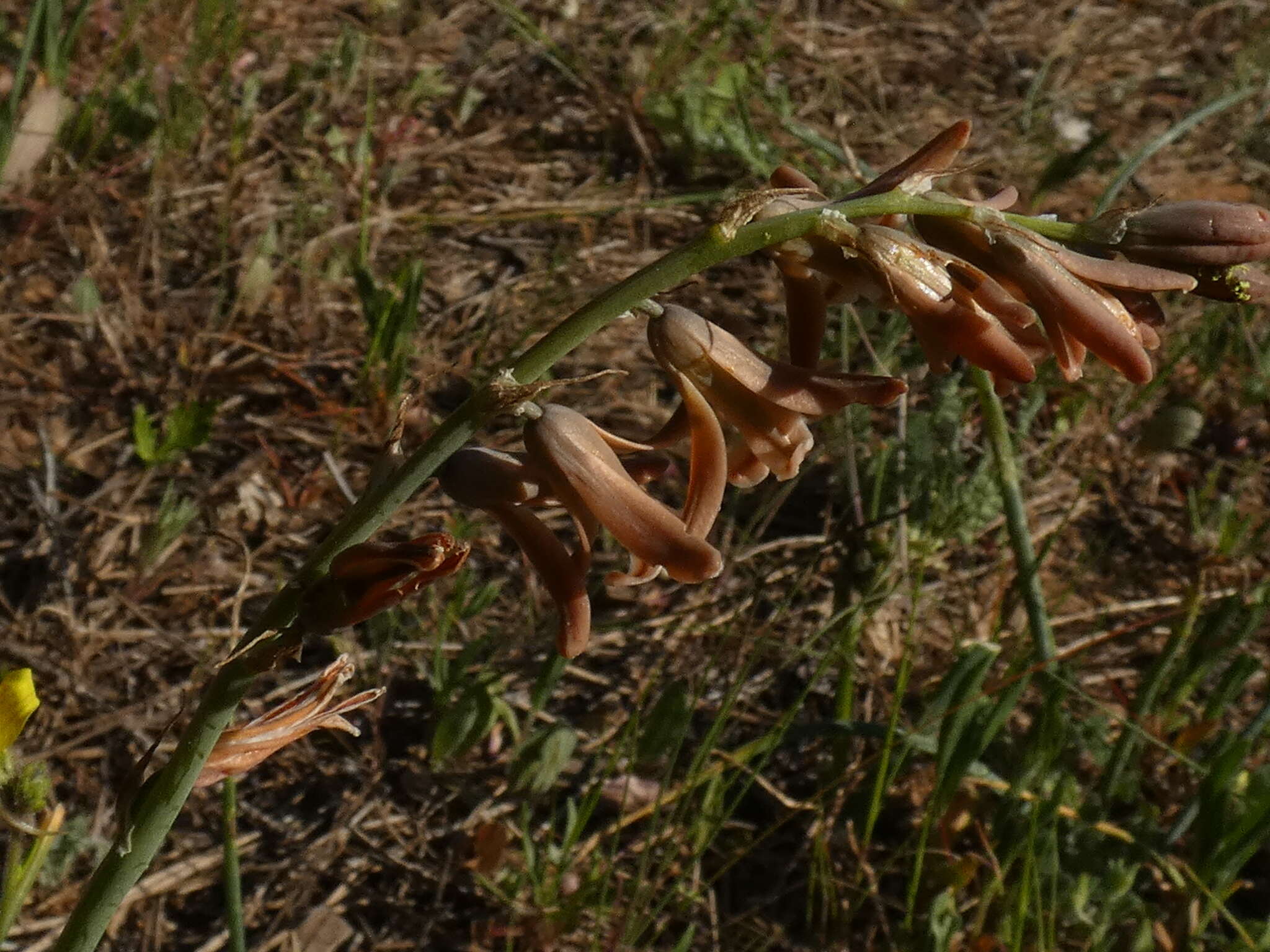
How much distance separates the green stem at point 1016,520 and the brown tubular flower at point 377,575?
146 centimetres

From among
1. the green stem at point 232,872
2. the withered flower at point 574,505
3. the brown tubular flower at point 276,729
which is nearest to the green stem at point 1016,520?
the withered flower at point 574,505

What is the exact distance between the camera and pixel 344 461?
373cm

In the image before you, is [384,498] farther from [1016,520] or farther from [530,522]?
[1016,520]

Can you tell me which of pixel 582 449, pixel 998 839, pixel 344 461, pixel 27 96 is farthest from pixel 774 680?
pixel 27 96

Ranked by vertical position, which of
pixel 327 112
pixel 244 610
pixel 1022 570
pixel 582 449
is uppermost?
pixel 582 449

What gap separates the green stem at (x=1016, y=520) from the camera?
A: 282 centimetres

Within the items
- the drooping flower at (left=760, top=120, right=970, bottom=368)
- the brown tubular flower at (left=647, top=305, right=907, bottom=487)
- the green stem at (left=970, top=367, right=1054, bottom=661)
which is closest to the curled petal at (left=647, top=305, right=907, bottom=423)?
the brown tubular flower at (left=647, top=305, right=907, bottom=487)

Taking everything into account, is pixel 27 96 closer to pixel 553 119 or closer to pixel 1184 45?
pixel 553 119

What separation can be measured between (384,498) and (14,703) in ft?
1.91

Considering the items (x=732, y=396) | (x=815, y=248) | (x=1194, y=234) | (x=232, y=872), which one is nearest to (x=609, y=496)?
(x=732, y=396)

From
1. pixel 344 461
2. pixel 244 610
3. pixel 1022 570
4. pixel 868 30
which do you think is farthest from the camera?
pixel 868 30

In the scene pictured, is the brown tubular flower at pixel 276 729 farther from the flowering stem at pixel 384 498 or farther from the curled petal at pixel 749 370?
the curled petal at pixel 749 370

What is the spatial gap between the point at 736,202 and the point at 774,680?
2.11 meters

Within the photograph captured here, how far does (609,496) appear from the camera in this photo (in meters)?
1.62
